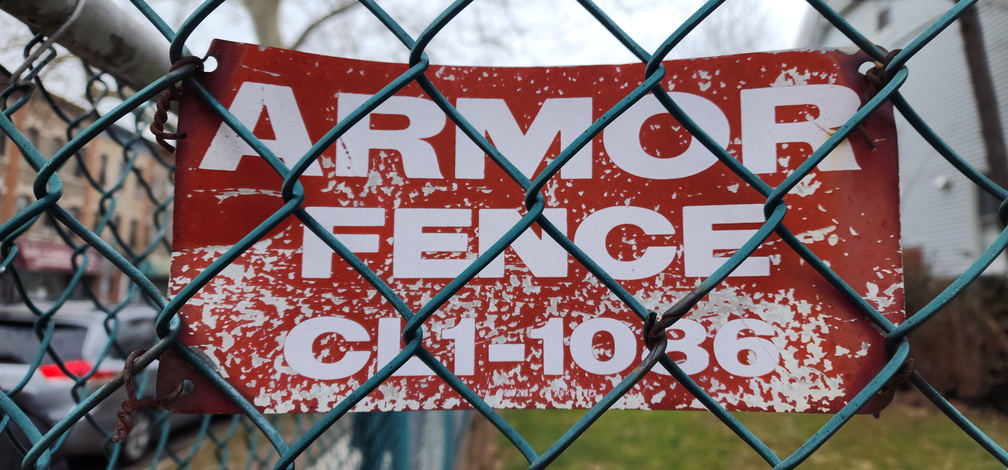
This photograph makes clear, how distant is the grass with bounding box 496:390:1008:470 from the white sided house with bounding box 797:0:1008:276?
528 cm

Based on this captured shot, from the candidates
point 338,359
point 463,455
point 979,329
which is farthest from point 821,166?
point 979,329

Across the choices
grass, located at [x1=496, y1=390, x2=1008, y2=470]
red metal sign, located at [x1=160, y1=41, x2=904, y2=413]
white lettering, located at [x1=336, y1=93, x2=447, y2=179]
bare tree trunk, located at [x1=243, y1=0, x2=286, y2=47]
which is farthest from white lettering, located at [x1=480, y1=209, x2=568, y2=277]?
bare tree trunk, located at [x1=243, y1=0, x2=286, y2=47]

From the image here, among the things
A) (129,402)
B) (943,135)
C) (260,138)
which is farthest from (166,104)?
(943,135)

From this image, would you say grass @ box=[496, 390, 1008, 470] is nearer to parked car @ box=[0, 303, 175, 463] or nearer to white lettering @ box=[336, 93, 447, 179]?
parked car @ box=[0, 303, 175, 463]

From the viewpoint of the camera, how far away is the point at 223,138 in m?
0.79

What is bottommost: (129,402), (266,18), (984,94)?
(129,402)

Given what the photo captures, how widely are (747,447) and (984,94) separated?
3602mm

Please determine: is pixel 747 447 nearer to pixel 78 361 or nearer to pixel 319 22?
pixel 78 361

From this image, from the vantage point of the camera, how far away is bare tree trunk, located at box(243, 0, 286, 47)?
761cm

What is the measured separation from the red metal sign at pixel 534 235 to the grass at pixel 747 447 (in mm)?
4034

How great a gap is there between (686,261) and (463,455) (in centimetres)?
455

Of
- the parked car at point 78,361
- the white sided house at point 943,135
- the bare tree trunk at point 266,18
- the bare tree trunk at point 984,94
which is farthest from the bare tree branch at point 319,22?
the white sided house at point 943,135

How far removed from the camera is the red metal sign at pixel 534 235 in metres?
0.79

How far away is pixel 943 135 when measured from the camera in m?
11.2
